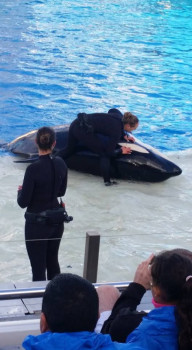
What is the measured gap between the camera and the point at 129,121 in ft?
28.2

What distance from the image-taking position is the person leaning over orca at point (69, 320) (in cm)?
266

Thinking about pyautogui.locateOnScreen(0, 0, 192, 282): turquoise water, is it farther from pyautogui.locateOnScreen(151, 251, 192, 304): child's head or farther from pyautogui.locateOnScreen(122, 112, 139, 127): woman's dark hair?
pyautogui.locateOnScreen(151, 251, 192, 304): child's head

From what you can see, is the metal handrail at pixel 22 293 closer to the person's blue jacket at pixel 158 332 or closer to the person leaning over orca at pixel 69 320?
the person's blue jacket at pixel 158 332

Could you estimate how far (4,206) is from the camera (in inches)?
319

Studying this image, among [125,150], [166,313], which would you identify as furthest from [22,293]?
[125,150]

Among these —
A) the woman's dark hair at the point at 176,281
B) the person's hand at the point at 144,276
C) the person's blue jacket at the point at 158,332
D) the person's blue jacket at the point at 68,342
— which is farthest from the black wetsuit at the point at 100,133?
the person's blue jacket at the point at 68,342

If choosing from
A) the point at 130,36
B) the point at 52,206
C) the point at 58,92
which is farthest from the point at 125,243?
the point at 130,36

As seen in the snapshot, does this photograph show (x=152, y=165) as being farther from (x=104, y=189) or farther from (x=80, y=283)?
(x=80, y=283)

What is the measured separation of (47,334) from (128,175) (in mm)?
6802

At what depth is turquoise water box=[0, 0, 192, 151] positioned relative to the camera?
13.8 m

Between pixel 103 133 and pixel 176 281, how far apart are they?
236 inches

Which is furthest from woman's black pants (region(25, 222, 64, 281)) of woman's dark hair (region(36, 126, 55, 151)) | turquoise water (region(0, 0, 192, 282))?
woman's dark hair (region(36, 126, 55, 151))

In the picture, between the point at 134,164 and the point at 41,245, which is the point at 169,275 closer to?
the point at 41,245

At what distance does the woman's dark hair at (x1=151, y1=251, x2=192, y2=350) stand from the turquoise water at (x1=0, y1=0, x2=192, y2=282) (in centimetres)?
157
